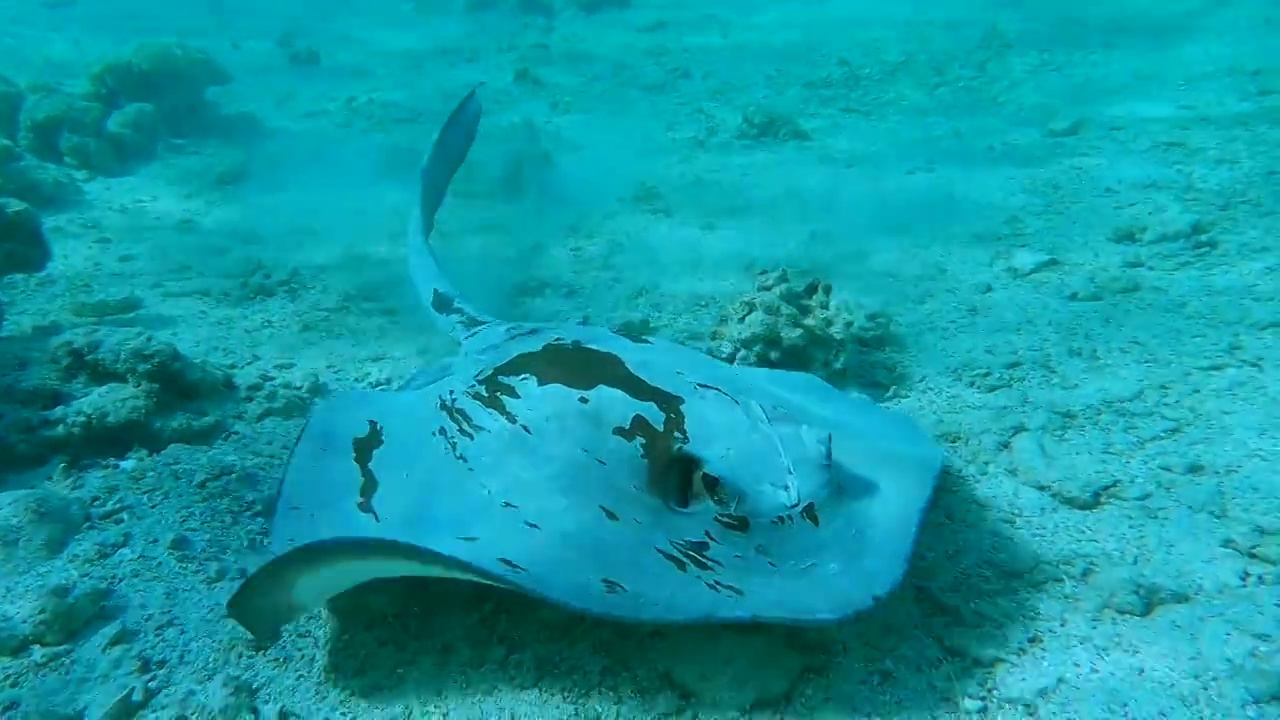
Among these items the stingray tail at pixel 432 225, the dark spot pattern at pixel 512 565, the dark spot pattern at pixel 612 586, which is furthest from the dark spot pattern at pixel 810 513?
the stingray tail at pixel 432 225

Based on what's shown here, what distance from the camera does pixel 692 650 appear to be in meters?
2.13

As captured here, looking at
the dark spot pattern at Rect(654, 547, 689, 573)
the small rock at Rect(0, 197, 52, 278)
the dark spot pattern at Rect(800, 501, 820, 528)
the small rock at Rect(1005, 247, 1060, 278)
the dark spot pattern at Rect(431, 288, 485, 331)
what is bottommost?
the small rock at Rect(0, 197, 52, 278)

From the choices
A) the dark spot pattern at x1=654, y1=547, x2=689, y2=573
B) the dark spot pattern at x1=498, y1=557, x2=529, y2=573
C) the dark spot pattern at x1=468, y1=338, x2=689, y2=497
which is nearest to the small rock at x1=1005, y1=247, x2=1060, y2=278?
the dark spot pattern at x1=468, y1=338, x2=689, y2=497

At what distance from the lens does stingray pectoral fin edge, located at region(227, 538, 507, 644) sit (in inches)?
71.3

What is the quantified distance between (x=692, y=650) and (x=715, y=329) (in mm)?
2398

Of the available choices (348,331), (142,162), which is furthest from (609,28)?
(348,331)

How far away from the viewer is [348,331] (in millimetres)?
5098

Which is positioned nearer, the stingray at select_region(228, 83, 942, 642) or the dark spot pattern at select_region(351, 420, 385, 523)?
the stingray at select_region(228, 83, 942, 642)

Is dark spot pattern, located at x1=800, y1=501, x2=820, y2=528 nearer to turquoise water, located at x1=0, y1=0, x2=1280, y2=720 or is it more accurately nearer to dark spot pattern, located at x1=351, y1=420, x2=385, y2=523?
turquoise water, located at x1=0, y1=0, x2=1280, y2=720

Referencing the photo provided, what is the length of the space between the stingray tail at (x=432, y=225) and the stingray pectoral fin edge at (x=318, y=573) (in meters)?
1.78

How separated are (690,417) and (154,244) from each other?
637 centimetres

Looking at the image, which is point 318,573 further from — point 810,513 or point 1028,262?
point 1028,262

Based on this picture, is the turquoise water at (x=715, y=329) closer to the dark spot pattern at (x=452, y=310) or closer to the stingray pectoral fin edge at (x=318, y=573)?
the stingray pectoral fin edge at (x=318, y=573)

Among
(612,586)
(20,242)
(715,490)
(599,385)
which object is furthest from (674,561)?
(20,242)
